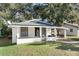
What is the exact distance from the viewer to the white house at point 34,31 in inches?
201

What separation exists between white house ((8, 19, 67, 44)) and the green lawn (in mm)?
111

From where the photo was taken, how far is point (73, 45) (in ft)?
16.7

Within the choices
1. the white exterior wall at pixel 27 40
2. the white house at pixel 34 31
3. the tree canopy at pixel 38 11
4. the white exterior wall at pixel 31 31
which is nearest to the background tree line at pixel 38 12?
the tree canopy at pixel 38 11

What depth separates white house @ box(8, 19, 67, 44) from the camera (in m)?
5.11

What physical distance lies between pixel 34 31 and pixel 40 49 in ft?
1.32

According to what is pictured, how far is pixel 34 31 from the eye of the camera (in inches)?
205

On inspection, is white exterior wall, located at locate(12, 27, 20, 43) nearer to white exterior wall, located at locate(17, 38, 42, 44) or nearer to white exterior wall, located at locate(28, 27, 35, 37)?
white exterior wall, located at locate(17, 38, 42, 44)

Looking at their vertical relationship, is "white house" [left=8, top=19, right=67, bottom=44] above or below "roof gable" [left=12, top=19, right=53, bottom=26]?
below

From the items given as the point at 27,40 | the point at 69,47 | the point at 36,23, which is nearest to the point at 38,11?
the point at 36,23

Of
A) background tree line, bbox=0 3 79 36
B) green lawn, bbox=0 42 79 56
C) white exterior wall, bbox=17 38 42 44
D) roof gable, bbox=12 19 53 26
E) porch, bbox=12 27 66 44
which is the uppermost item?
background tree line, bbox=0 3 79 36

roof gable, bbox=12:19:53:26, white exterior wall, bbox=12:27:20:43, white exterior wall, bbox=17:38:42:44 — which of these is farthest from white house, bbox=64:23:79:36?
white exterior wall, bbox=12:27:20:43

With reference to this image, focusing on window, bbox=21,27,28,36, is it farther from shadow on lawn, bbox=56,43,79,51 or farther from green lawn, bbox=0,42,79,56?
shadow on lawn, bbox=56,43,79,51

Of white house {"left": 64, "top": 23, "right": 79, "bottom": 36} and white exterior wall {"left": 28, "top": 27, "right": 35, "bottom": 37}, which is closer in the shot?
white house {"left": 64, "top": 23, "right": 79, "bottom": 36}

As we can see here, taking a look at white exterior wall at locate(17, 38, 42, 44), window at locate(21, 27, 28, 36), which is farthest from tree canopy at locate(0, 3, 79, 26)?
white exterior wall at locate(17, 38, 42, 44)
